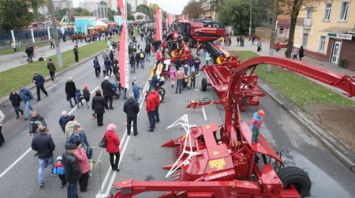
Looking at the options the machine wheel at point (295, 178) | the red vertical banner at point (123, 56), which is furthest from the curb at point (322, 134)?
the red vertical banner at point (123, 56)

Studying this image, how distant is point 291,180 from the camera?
5.92 m

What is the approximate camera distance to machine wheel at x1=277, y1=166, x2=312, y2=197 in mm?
5902

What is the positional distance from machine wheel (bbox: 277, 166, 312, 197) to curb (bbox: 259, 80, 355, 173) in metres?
2.88

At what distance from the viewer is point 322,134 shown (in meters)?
9.98

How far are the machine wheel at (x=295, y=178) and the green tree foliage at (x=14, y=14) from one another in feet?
126

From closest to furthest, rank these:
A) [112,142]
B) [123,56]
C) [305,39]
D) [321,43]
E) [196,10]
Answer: [112,142] < [123,56] < [321,43] < [305,39] < [196,10]

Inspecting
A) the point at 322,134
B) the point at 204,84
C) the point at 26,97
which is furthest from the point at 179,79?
the point at 322,134

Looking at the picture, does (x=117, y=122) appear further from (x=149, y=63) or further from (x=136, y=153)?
(x=149, y=63)

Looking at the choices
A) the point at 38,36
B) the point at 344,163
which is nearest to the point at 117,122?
the point at 344,163

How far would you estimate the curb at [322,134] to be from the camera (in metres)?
8.42

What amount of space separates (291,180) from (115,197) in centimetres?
364

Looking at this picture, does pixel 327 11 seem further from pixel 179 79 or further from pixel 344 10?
pixel 179 79

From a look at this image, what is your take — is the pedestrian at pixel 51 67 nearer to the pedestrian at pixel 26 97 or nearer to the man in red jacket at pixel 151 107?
the pedestrian at pixel 26 97

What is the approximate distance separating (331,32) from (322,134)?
16.9 meters
